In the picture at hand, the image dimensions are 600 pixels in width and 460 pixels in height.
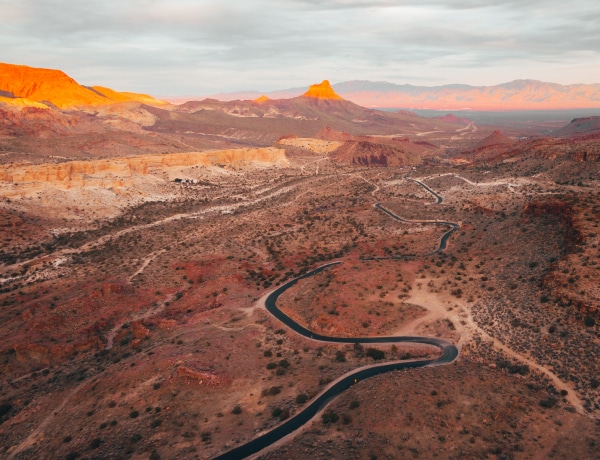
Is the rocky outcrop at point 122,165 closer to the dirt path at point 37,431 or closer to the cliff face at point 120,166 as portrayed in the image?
the cliff face at point 120,166

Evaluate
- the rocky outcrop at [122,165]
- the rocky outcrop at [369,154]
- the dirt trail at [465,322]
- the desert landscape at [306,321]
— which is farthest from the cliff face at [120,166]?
the dirt trail at [465,322]

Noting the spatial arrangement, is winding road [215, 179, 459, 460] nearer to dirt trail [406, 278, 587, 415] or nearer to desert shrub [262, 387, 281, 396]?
dirt trail [406, 278, 587, 415]

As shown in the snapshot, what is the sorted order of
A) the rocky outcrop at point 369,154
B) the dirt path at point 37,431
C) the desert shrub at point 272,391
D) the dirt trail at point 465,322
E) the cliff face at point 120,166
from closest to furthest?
the dirt trail at point 465,322
the dirt path at point 37,431
the desert shrub at point 272,391
the cliff face at point 120,166
the rocky outcrop at point 369,154

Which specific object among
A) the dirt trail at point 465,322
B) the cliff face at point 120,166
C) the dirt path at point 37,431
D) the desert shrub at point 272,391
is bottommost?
the dirt path at point 37,431

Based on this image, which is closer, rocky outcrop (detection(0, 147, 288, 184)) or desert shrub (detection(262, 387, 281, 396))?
desert shrub (detection(262, 387, 281, 396))

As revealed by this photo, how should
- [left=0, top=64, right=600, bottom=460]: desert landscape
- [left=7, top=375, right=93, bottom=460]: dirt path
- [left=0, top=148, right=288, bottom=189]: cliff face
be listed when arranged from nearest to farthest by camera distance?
[left=0, top=64, right=600, bottom=460]: desert landscape < [left=7, top=375, right=93, bottom=460]: dirt path < [left=0, top=148, right=288, bottom=189]: cliff face

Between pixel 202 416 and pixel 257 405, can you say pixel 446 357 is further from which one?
pixel 202 416

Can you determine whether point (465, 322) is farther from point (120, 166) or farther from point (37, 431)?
point (120, 166)

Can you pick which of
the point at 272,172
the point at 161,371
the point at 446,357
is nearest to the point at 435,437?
the point at 446,357

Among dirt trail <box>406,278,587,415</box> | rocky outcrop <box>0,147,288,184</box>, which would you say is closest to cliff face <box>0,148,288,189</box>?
rocky outcrop <box>0,147,288,184</box>
